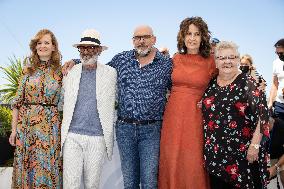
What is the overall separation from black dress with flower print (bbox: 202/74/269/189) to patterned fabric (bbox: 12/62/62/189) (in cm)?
156

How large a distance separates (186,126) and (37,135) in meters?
1.49

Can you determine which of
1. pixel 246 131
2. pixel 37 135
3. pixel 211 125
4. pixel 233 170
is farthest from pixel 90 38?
pixel 233 170

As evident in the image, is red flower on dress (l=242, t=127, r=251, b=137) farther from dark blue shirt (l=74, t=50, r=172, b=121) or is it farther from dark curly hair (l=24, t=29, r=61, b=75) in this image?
dark curly hair (l=24, t=29, r=61, b=75)

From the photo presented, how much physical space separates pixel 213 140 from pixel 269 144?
1080mm

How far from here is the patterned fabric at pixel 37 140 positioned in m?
3.51

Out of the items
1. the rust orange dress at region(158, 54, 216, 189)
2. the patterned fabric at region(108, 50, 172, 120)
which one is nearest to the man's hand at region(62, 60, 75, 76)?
the patterned fabric at region(108, 50, 172, 120)

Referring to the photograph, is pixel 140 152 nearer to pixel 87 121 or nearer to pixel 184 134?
pixel 184 134

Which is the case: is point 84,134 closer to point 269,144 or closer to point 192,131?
point 192,131

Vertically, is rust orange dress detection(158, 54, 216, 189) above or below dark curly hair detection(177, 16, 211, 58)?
below

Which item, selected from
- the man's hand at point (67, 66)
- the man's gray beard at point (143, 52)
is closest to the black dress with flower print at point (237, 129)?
the man's gray beard at point (143, 52)

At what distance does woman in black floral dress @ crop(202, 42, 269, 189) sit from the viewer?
2861 millimetres

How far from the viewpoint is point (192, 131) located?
331 cm

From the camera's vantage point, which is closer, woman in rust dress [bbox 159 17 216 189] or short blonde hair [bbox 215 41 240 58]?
short blonde hair [bbox 215 41 240 58]

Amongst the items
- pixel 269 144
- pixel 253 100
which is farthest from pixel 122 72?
pixel 269 144
